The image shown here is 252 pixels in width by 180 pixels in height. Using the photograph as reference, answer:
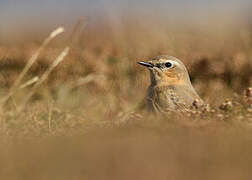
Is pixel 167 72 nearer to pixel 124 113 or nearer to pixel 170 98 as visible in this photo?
pixel 170 98

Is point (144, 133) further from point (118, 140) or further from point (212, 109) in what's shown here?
point (212, 109)

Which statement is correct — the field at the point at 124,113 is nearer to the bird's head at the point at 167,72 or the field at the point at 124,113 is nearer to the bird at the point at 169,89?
the bird at the point at 169,89

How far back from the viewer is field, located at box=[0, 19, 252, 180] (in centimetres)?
330

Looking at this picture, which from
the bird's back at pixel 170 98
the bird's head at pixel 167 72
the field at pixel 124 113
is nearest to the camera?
the field at pixel 124 113

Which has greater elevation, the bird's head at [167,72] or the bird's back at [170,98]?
the bird's head at [167,72]

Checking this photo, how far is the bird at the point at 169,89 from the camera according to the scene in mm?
6570

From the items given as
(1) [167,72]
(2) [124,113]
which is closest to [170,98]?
(2) [124,113]

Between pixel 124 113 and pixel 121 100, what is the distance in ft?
5.06

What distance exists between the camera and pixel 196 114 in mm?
5461

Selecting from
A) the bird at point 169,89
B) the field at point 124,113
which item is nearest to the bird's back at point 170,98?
the bird at point 169,89

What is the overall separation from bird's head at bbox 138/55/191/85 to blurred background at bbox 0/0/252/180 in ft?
1.19

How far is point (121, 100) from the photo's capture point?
845 centimetres

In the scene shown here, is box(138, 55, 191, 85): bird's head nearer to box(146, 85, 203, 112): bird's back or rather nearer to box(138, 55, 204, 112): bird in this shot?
box(138, 55, 204, 112): bird

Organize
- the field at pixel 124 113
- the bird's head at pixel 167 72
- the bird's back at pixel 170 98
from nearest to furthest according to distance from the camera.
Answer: the field at pixel 124 113, the bird's back at pixel 170 98, the bird's head at pixel 167 72
